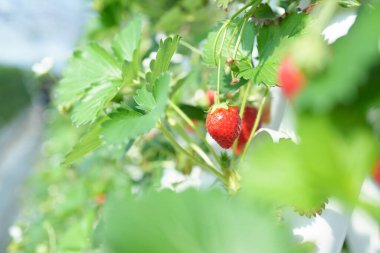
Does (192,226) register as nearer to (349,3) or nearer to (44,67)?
(349,3)

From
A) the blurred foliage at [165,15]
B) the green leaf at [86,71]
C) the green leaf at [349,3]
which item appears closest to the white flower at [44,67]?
the blurred foliage at [165,15]

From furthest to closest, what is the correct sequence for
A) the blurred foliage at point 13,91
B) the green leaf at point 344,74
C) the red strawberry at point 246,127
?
the blurred foliage at point 13,91 → the red strawberry at point 246,127 → the green leaf at point 344,74

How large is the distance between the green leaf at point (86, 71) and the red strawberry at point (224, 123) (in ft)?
0.67

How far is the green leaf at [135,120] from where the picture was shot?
0.41 m

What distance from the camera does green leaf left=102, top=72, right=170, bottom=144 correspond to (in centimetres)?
41

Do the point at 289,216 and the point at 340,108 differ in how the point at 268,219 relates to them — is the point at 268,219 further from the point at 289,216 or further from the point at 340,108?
the point at 289,216

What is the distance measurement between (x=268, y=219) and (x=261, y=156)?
42mm

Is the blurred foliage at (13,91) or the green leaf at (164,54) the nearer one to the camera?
the green leaf at (164,54)

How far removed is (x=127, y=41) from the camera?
2.30ft

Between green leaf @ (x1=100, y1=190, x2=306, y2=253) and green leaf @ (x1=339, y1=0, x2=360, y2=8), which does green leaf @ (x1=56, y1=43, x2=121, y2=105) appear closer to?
green leaf @ (x1=339, y1=0, x2=360, y2=8)

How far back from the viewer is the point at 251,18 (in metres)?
0.56

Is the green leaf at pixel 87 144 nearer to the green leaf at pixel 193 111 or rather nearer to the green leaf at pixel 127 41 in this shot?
the green leaf at pixel 127 41

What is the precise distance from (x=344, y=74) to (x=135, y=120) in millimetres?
328

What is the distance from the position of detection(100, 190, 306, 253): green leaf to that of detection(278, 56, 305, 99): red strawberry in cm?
6
